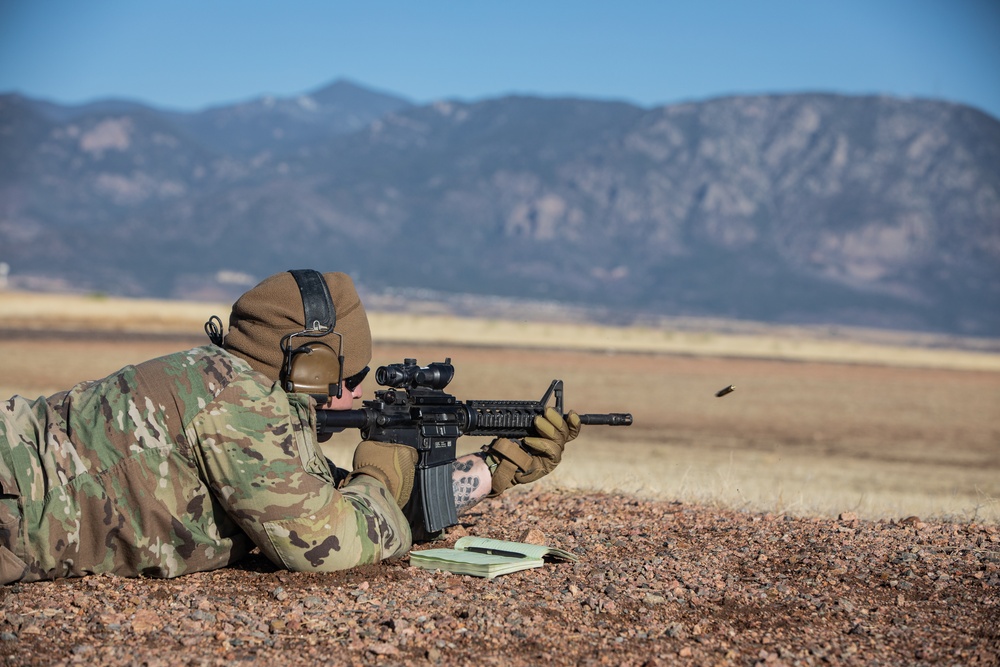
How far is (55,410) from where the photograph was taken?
195 inches

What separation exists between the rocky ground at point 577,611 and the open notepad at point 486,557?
0.19 feet

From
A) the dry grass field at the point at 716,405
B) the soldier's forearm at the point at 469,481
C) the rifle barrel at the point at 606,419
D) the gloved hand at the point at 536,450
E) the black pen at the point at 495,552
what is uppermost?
the rifle barrel at the point at 606,419

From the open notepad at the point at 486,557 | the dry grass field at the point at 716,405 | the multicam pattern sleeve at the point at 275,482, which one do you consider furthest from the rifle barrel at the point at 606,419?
the dry grass field at the point at 716,405

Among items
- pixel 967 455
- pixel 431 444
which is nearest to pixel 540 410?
pixel 431 444

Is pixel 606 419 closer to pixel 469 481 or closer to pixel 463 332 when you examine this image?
pixel 469 481

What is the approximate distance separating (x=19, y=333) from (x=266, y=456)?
3907 cm

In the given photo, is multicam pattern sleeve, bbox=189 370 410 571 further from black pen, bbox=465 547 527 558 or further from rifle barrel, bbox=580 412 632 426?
rifle barrel, bbox=580 412 632 426

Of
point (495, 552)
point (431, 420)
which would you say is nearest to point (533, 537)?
point (495, 552)

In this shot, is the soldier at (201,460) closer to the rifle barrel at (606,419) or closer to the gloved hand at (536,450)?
the gloved hand at (536,450)

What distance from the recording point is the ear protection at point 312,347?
16.2ft

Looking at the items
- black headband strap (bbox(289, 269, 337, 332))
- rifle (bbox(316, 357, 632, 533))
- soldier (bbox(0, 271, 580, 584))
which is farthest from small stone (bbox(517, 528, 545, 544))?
black headband strap (bbox(289, 269, 337, 332))

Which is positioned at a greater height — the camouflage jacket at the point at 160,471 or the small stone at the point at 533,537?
the camouflage jacket at the point at 160,471

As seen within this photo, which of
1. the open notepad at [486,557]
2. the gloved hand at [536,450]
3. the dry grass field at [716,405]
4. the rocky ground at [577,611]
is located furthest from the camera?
the dry grass field at [716,405]

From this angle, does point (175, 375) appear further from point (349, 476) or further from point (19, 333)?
point (19, 333)
